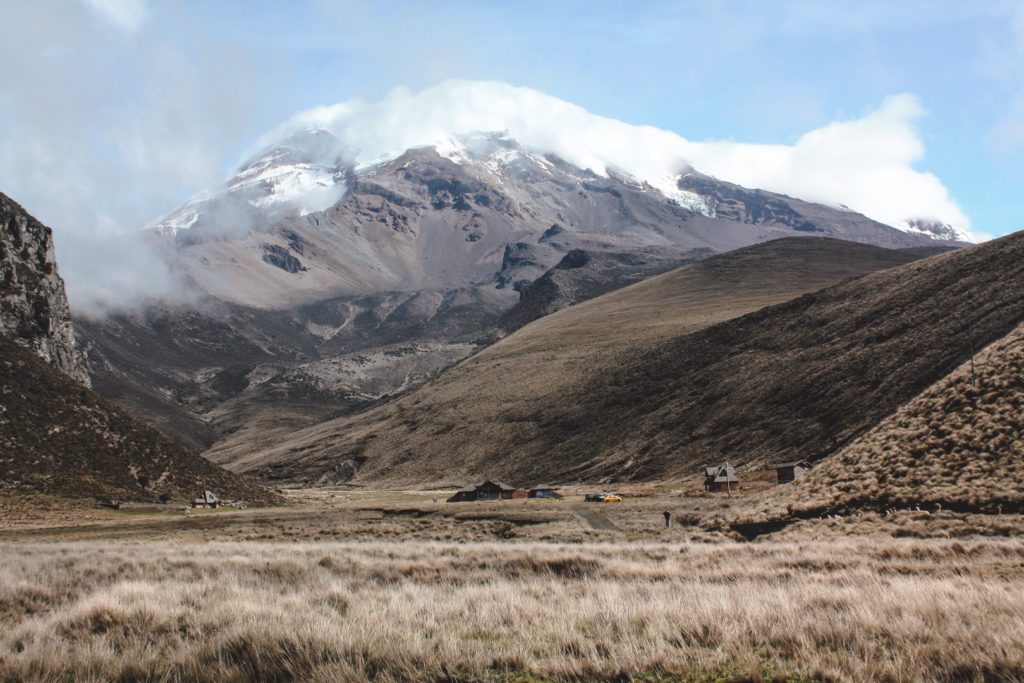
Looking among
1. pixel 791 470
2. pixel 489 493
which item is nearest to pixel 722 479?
pixel 791 470

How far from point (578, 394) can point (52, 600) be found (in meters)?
123

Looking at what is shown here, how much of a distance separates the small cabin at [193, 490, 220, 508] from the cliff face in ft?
78.1

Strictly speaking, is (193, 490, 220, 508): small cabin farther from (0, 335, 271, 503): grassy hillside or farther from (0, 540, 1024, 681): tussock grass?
(0, 540, 1024, 681): tussock grass

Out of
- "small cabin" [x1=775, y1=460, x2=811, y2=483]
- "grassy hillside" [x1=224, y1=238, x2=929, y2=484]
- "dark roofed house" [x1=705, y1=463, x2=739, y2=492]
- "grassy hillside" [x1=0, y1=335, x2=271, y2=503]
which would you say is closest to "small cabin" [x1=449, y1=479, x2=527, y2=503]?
"grassy hillside" [x1=224, y1=238, x2=929, y2=484]

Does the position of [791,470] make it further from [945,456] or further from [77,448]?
[77,448]

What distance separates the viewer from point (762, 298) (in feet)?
576

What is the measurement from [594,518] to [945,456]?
20.4 m

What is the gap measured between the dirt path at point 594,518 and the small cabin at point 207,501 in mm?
29623

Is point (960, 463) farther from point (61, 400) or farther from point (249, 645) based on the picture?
point (61, 400)

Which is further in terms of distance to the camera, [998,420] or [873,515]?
[998,420]

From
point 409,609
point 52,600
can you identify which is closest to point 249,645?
point 409,609

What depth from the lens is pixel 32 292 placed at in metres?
A: 78.8

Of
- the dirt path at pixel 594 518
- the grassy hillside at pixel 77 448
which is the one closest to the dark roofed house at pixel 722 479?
the dirt path at pixel 594 518

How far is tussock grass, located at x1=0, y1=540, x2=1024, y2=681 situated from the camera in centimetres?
712
